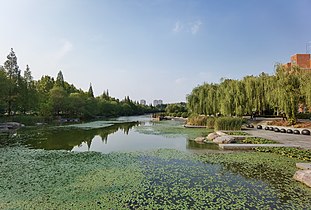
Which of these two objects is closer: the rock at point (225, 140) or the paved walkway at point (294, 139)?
the paved walkway at point (294, 139)

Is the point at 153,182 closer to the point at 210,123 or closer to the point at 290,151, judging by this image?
the point at 290,151

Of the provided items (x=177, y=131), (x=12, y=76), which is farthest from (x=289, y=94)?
(x=12, y=76)

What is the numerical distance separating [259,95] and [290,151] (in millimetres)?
16281

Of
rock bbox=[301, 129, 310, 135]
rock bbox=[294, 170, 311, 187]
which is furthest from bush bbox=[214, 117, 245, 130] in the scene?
rock bbox=[294, 170, 311, 187]

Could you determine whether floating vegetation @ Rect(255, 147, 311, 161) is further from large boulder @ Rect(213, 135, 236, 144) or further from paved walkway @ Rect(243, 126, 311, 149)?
large boulder @ Rect(213, 135, 236, 144)

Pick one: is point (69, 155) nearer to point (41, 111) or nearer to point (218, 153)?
point (218, 153)

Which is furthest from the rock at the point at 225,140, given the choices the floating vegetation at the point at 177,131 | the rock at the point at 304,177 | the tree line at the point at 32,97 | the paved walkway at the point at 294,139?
the tree line at the point at 32,97

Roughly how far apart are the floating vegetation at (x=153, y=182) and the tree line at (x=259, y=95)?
423 inches

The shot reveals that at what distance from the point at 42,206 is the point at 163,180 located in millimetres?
3614

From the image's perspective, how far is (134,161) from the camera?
10.7m

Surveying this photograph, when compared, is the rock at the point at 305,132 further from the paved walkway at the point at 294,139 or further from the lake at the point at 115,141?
the lake at the point at 115,141

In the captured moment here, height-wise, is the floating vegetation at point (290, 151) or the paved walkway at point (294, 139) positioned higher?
the paved walkway at point (294, 139)

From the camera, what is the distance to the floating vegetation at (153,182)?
19.4 feet

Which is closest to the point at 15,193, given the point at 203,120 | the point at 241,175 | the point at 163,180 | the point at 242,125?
the point at 163,180
